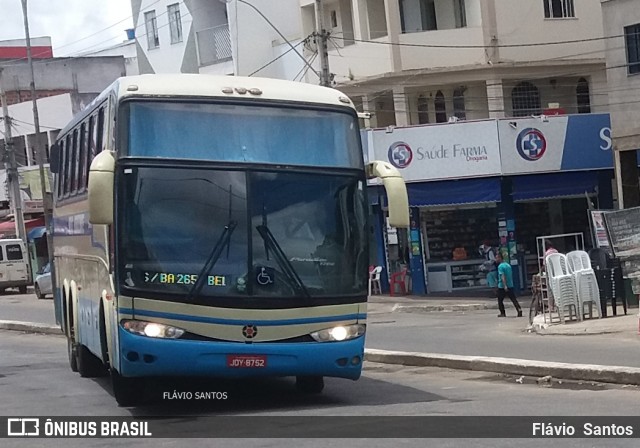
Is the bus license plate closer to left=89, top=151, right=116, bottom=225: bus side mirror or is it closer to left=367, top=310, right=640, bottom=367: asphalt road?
left=89, top=151, right=116, bottom=225: bus side mirror

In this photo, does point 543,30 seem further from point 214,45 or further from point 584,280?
point 584,280

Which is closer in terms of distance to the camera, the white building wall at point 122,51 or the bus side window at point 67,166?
the bus side window at point 67,166

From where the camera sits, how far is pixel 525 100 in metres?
41.1

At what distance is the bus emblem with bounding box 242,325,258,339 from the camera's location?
12.4 meters

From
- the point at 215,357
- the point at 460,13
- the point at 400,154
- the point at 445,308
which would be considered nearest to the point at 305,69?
the point at 460,13

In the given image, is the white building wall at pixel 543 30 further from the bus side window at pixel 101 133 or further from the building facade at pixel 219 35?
the bus side window at pixel 101 133

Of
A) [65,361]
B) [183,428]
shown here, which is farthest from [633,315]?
[183,428]

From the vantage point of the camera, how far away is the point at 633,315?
947 inches

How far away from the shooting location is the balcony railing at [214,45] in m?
49.6

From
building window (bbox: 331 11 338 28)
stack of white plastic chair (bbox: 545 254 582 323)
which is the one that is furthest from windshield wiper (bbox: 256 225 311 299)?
building window (bbox: 331 11 338 28)

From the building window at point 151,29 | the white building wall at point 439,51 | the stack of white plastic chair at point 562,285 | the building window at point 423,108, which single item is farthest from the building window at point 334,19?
the stack of white plastic chair at point 562,285

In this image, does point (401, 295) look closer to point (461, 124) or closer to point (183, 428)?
point (461, 124)

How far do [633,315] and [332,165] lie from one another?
12.9 m

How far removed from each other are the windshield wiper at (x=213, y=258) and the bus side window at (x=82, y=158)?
4.08m
